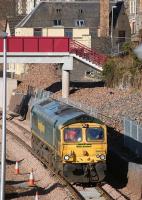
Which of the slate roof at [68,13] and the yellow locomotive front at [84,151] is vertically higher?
the slate roof at [68,13]

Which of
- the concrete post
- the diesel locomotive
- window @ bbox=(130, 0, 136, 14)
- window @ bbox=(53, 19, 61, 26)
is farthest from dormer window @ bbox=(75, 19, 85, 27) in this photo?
the diesel locomotive

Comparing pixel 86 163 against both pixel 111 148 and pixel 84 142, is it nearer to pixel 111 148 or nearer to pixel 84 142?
pixel 84 142

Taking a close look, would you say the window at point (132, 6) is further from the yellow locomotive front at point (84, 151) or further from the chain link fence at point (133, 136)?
the yellow locomotive front at point (84, 151)

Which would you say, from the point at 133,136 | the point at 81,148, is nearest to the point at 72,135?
the point at 81,148

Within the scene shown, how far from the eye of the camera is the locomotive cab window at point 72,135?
25219mm

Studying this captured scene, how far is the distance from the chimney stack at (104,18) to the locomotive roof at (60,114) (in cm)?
4162

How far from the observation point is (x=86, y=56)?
57219 mm

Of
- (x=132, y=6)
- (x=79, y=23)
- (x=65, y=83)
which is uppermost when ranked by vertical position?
(x=132, y=6)

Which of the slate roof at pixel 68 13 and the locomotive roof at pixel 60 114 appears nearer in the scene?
the locomotive roof at pixel 60 114

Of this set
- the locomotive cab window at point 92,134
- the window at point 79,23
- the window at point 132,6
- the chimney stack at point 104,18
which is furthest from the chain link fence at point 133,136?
the window at point 132,6

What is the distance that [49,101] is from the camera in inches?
1273

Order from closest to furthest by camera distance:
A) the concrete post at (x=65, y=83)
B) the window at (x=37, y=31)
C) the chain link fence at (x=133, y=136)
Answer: the chain link fence at (x=133, y=136)
the concrete post at (x=65, y=83)
the window at (x=37, y=31)

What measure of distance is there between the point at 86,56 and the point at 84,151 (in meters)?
32.8

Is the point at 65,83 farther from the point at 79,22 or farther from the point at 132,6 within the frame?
the point at 132,6
